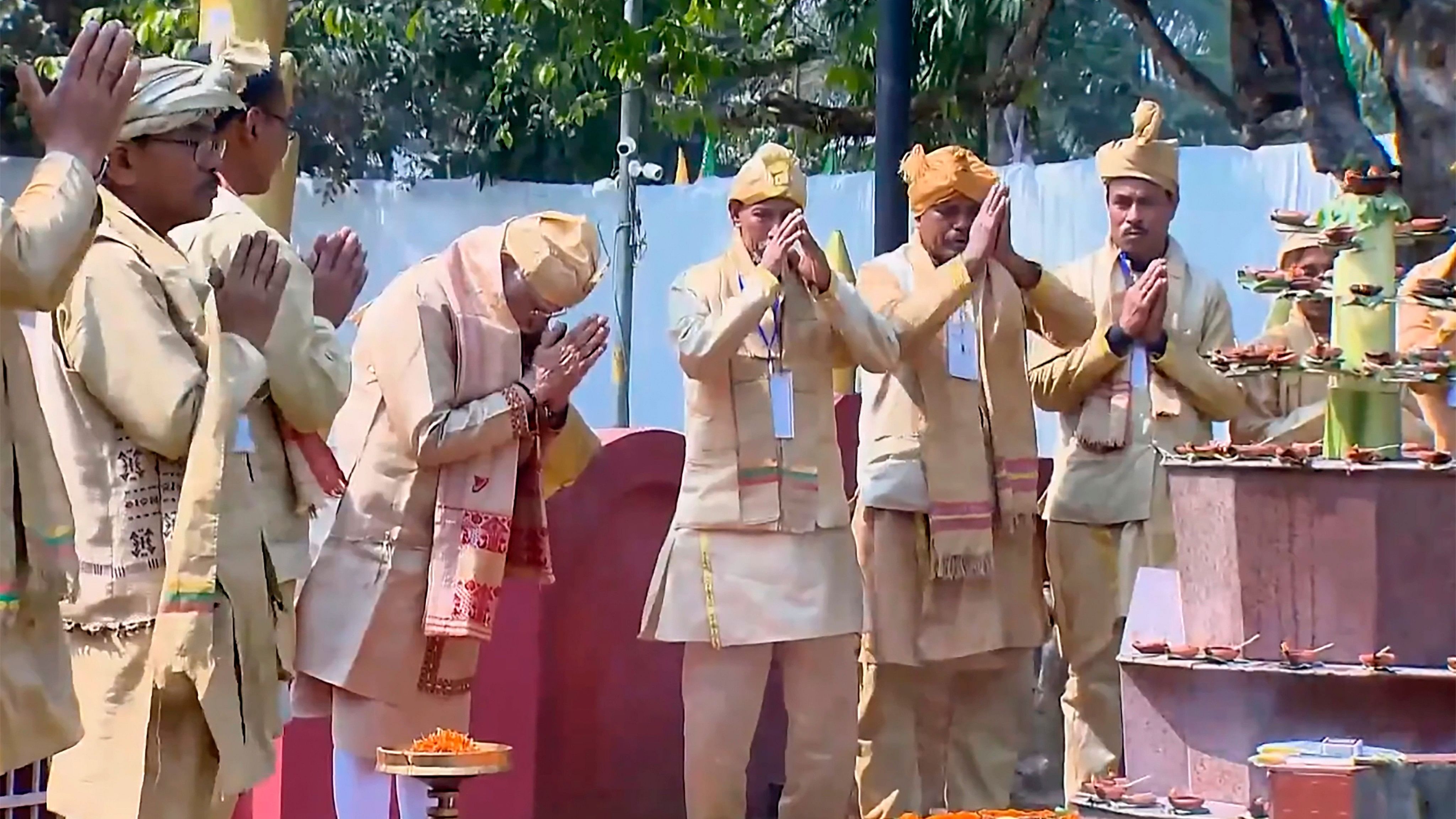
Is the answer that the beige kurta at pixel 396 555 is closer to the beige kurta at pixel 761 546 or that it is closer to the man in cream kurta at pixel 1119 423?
the beige kurta at pixel 761 546

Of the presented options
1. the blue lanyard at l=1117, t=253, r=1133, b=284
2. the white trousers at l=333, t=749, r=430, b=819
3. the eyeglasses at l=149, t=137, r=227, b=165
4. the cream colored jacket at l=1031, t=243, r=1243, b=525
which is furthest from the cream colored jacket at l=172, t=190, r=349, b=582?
the blue lanyard at l=1117, t=253, r=1133, b=284

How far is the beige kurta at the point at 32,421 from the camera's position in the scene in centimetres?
303

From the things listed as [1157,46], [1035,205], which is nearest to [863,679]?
[1157,46]

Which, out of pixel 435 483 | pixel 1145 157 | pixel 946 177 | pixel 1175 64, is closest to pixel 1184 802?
pixel 435 483

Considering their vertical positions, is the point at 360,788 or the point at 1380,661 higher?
the point at 1380,661

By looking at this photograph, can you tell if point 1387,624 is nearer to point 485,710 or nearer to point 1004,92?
point 485,710

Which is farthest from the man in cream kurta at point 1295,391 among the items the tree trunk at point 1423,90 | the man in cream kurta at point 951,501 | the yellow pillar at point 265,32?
the yellow pillar at point 265,32

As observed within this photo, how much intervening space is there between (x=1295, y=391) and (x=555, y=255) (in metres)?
2.48

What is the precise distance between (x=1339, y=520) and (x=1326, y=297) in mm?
470

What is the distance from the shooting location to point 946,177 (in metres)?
5.77

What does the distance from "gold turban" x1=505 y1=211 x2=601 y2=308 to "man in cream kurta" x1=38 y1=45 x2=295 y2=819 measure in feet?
3.12

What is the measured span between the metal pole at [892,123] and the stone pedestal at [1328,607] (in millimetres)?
3433

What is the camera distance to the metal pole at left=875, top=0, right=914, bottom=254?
6.70m

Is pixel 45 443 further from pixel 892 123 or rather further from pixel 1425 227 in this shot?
pixel 892 123
